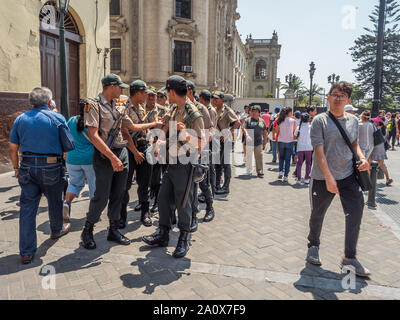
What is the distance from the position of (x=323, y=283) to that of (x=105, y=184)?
2.70 meters

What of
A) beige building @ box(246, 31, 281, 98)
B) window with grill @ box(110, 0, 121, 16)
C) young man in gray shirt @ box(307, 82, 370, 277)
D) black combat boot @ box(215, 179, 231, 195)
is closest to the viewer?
young man in gray shirt @ box(307, 82, 370, 277)

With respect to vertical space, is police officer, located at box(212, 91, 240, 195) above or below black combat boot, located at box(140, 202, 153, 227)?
above

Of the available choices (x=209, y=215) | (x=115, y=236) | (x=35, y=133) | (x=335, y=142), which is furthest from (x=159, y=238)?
(x=335, y=142)

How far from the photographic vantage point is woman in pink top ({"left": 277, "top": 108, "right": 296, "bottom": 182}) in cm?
848

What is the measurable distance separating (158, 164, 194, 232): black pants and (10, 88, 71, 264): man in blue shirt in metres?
1.32

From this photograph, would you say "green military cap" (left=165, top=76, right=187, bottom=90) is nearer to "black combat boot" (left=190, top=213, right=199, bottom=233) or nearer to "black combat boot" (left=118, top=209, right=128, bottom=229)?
"black combat boot" (left=190, top=213, right=199, bottom=233)

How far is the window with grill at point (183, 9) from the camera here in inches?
1040

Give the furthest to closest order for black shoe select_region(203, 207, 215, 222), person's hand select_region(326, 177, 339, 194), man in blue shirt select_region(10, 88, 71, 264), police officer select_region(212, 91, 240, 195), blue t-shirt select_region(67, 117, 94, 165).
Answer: police officer select_region(212, 91, 240, 195), black shoe select_region(203, 207, 215, 222), blue t-shirt select_region(67, 117, 94, 165), man in blue shirt select_region(10, 88, 71, 264), person's hand select_region(326, 177, 339, 194)

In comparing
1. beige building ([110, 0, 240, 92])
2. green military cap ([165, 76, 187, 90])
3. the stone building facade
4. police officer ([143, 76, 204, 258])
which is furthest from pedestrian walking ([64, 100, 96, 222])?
beige building ([110, 0, 240, 92])

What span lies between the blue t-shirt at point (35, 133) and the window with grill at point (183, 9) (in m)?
25.1

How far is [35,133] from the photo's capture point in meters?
3.77

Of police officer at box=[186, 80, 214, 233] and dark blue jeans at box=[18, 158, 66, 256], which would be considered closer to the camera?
dark blue jeans at box=[18, 158, 66, 256]
